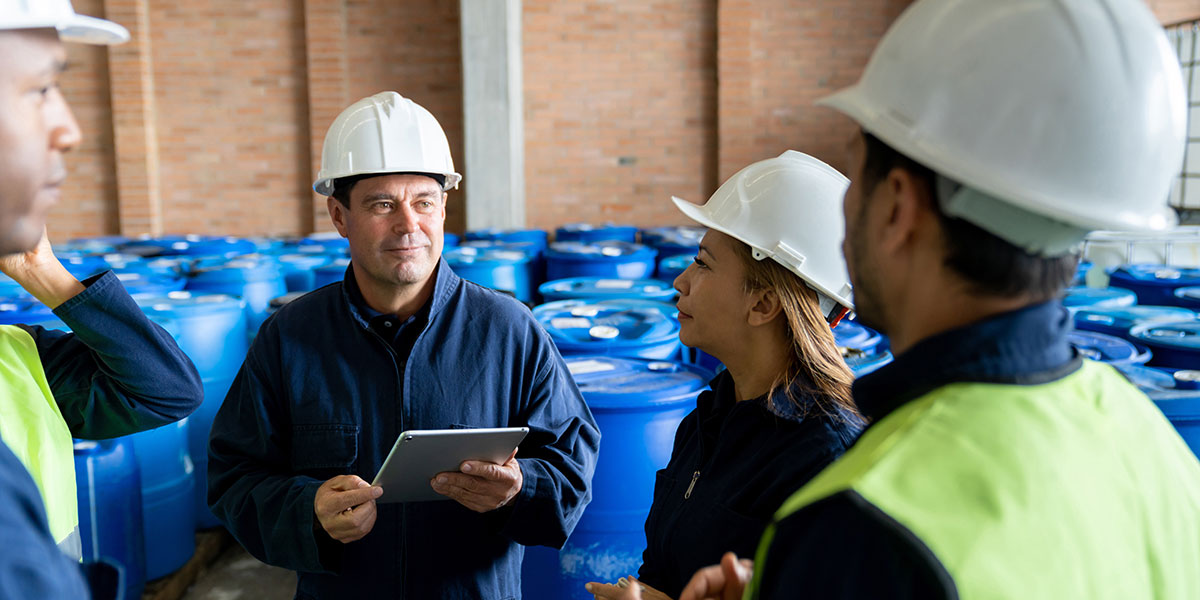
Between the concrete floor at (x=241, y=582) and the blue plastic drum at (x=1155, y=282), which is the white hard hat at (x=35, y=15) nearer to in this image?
the concrete floor at (x=241, y=582)

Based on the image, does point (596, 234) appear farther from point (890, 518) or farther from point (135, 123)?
point (890, 518)

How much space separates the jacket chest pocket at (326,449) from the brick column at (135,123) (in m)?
9.35

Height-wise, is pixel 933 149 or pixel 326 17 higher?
pixel 326 17

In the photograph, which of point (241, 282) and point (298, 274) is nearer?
point (241, 282)

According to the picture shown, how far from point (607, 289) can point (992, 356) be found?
3.49 m

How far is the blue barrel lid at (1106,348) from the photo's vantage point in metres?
2.93

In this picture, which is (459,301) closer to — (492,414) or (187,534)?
(492,414)

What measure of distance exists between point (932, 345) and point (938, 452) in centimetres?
15

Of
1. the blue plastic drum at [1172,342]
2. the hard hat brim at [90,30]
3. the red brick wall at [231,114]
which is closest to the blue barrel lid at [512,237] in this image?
the red brick wall at [231,114]

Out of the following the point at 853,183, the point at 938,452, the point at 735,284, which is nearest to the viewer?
the point at 938,452

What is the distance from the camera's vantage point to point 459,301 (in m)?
2.05

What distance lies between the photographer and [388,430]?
1.94 m

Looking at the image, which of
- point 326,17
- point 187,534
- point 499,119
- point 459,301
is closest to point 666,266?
point 187,534

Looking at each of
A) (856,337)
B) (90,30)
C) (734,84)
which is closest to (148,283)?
(856,337)
